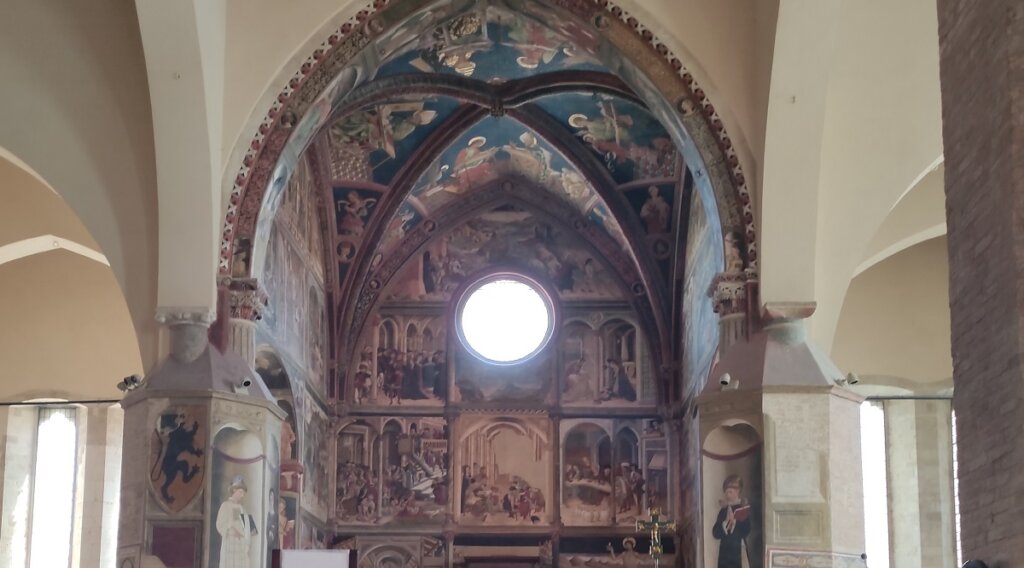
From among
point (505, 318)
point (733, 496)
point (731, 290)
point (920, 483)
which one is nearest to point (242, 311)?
point (731, 290)

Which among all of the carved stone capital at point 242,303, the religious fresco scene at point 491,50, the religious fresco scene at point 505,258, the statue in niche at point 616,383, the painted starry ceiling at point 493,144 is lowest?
the carved stone capital at point 242,303

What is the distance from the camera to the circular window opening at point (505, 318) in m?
24.0

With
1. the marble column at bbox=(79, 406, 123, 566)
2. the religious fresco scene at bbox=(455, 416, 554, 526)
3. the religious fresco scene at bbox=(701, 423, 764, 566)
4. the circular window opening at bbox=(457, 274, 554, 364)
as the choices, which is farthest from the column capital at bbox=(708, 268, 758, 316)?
the marble column at bbox=(79, 406, 123, 566)

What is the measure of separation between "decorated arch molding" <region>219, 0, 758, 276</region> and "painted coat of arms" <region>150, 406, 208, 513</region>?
1590mm

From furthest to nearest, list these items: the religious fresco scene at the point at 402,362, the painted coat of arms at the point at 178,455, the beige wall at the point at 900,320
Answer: the religious fresco scene at the point at 402,362
the beige wall at the point at 900,320
the painted coat of arms at the point at 178,455

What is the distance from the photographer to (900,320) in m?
21.7

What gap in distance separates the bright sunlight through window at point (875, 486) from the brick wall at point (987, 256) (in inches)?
544

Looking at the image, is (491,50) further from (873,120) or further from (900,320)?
(900,320)

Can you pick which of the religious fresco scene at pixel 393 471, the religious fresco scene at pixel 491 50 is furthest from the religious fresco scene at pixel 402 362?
the religious fresco scene at pixel 491 50

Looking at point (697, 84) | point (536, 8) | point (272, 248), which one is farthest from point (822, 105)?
point (272, 248)

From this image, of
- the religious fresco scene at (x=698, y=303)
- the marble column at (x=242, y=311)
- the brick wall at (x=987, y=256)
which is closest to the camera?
the brick wall at (x=987, y=256)

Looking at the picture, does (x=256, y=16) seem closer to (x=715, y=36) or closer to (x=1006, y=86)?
(x=715, y=36)

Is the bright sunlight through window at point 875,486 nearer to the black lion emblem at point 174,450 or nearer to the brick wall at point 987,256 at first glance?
the black lion emblem at point 174,450

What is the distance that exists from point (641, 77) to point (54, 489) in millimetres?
10734
